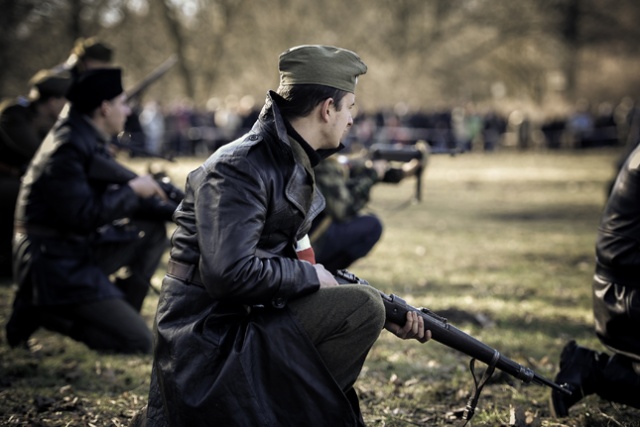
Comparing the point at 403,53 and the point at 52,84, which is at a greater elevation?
the point at 52,84

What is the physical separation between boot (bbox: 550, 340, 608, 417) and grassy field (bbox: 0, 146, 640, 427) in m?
0.10

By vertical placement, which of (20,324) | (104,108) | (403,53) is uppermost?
(104,108)

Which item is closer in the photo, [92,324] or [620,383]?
[620,383]

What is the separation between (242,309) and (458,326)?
11.3ft

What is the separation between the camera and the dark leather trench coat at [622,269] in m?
4.23

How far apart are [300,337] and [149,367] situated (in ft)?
8.19

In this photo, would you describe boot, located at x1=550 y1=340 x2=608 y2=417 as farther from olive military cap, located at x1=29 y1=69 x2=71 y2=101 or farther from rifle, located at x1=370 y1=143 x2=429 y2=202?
olive military cap, located at x1=29 y1=69 x2=71 y2=101


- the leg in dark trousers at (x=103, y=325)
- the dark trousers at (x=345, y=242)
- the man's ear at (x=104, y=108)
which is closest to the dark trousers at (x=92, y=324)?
the leg in dark trousers at (x=103, y=325)

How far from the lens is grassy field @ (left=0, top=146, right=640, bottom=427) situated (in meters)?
4.52

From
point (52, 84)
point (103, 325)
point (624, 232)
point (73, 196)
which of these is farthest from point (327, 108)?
point (52, 84)

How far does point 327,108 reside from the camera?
11.4ft

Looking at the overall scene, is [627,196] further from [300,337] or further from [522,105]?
[522,105]

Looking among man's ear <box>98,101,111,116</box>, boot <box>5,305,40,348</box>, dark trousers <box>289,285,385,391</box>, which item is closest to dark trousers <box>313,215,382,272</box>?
man's ear <box>98,101,111,116</box>

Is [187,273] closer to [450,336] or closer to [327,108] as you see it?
[327,108]
